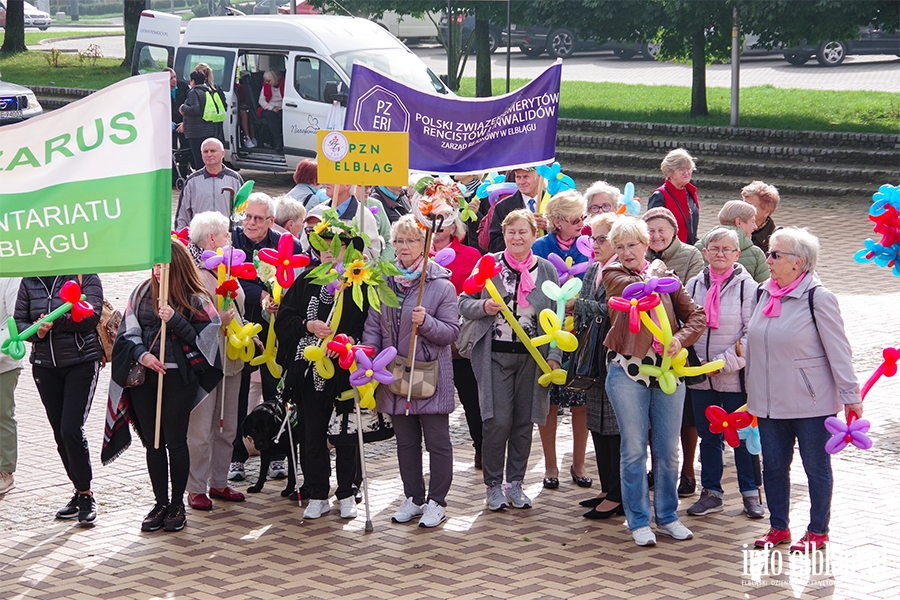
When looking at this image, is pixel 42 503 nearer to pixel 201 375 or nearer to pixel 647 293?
pixel 201 375

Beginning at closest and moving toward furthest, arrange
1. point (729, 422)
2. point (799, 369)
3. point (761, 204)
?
point (799, 369)
point (729, 422)
point (761, 204)

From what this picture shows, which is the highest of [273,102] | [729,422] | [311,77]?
[311,77]

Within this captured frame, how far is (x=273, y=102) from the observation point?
19781mm

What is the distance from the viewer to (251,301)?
824 centimetres

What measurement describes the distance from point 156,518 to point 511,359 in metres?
2.28

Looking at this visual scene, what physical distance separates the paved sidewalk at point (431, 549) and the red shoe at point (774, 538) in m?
0.09

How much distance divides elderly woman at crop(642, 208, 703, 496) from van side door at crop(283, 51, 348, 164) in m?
11.6

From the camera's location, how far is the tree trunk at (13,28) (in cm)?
3444

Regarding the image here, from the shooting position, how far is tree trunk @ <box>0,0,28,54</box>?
34.4 metres

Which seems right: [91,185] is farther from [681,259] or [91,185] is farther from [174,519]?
[681,259]

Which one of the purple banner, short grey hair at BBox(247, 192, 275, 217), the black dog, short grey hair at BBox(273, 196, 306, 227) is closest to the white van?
the purple banner

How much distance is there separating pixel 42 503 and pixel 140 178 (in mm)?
2329

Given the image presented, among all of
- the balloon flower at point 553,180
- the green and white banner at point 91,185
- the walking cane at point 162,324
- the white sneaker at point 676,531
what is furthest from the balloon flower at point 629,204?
the green and white banner at point 91,185

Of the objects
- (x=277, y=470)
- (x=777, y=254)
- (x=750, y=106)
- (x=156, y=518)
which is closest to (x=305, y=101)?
(x=750, y=106)
